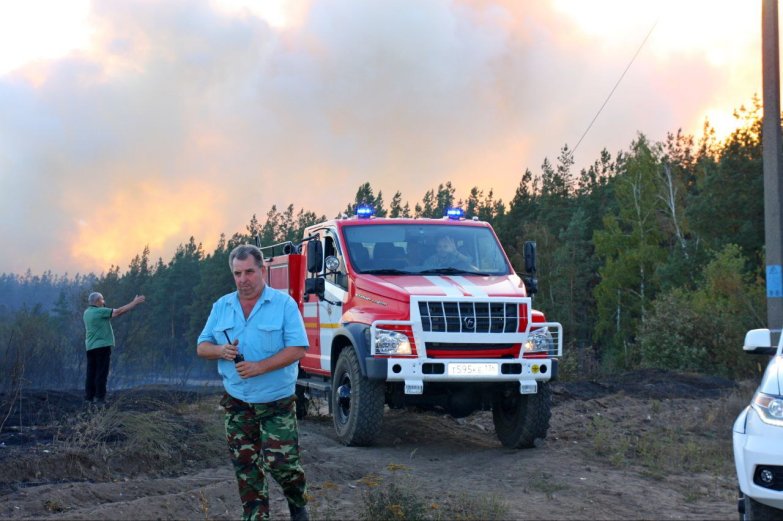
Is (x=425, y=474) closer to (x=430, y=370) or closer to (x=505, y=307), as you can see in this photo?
(x=430, y=370)

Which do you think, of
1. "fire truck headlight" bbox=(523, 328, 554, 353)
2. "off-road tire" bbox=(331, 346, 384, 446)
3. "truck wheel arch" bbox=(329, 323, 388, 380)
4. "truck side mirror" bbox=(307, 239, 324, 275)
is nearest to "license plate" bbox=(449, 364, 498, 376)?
"fire truck headlight" bbox=(523, 328, 554, 353)

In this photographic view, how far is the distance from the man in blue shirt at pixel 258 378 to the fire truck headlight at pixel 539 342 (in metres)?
5.01

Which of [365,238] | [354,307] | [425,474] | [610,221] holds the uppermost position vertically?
[610,221]

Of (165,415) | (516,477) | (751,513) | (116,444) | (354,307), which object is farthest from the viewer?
(165,415)

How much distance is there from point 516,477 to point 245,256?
4.39 m

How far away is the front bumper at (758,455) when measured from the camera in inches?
227

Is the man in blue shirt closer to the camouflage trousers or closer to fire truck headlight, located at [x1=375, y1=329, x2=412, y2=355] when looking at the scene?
the camouflage trousers

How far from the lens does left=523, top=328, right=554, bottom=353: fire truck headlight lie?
10658mm

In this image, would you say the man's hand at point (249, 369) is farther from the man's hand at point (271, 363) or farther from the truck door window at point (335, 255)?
the truck door window at point (335, 255)

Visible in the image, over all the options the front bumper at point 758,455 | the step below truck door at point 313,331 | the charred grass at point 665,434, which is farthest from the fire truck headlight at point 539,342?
the front bumper at point 758,455

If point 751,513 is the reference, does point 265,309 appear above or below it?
above

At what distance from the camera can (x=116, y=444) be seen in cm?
1020

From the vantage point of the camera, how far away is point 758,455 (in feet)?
19.3

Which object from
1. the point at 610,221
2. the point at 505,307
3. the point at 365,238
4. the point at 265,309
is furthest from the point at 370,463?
the point at 610,221
